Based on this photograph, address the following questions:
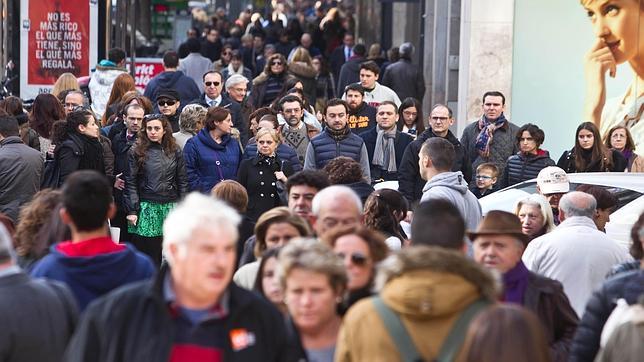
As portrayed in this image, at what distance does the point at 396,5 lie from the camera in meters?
38.0

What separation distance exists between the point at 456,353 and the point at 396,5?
3229 centimetres

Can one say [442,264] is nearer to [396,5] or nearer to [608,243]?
[608,243]

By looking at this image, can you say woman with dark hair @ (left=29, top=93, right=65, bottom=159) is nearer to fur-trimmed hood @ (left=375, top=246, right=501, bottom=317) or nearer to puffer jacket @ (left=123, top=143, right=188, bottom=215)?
puffer jacket @ (left=123, top=143, right=188, bottom=215)

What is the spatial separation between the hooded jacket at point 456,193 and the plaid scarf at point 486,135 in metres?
5.80

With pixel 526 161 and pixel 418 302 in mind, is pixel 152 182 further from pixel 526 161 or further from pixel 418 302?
pixel 418 302

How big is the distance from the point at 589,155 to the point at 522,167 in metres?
0.86

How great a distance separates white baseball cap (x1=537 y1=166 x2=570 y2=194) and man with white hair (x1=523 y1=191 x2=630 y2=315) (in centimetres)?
307

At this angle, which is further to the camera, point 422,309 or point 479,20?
point 479,20

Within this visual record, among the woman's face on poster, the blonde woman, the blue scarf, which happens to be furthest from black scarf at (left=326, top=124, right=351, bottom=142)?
the blue scarf

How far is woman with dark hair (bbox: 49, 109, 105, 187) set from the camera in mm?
14719

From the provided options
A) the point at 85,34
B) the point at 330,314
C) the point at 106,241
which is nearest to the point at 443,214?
the point at 330,314

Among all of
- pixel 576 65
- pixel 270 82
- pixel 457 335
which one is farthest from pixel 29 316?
pixel 576 65

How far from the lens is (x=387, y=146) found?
54.3ft

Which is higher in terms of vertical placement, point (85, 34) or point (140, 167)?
point (85, 34)
